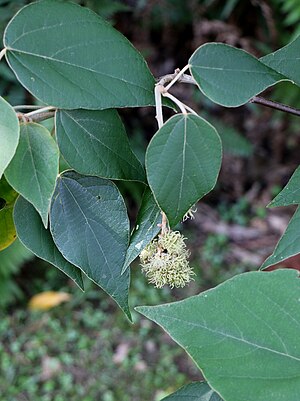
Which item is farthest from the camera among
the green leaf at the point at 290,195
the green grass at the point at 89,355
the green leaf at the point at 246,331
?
the green grass at the point at 89,355

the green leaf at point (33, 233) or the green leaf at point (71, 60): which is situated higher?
the green leaf at point (71, 60)

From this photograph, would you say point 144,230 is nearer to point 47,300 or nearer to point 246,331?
point 246,331

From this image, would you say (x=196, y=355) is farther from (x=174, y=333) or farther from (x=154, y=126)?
(x=154, y=126)

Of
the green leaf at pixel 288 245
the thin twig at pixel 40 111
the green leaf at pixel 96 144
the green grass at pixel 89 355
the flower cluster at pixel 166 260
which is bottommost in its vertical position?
the green grass at pixel 89 355

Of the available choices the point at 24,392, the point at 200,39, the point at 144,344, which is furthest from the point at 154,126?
the point at 24,392

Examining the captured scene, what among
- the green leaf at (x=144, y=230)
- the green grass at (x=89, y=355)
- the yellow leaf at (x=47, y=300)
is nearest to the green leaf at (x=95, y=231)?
the green leaf at (x=144, y=230)

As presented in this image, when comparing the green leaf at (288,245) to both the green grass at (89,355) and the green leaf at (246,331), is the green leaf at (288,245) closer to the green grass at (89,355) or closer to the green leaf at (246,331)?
the green leaf at (246,331)
